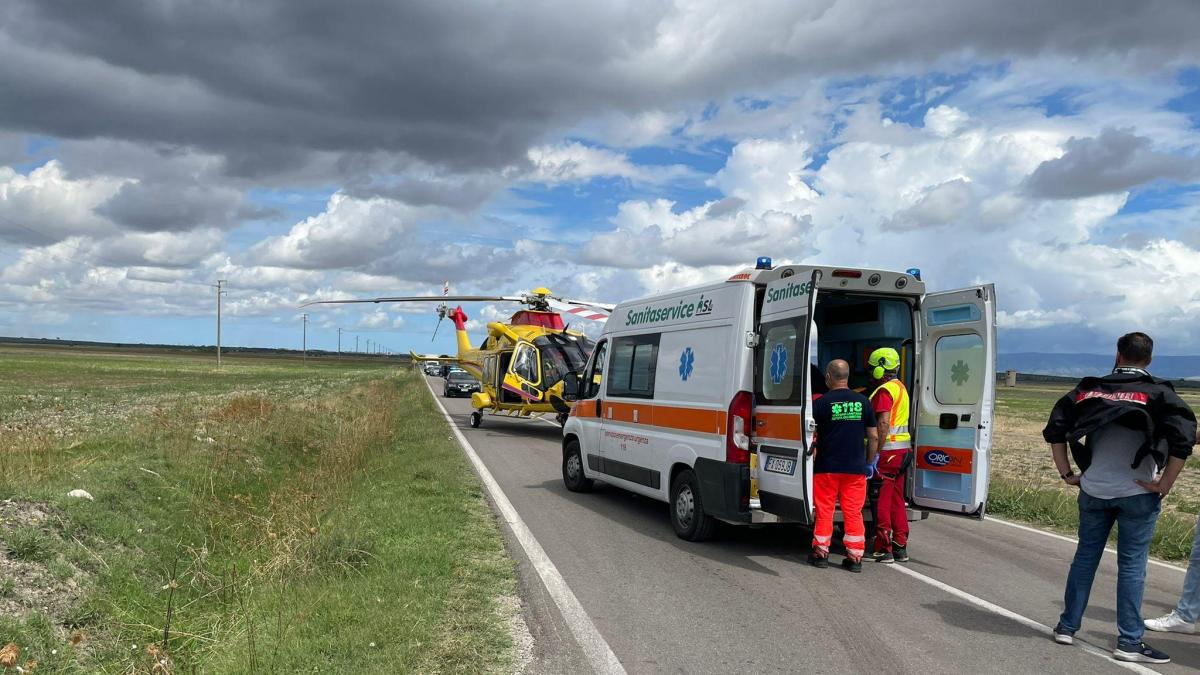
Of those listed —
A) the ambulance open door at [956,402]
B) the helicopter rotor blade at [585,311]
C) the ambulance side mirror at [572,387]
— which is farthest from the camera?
the helicopter rotor blade at [585,311]

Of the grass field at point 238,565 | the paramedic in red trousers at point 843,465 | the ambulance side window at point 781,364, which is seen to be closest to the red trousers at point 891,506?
the paramedic in red trousers at point 843,465

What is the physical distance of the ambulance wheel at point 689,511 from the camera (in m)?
7.97

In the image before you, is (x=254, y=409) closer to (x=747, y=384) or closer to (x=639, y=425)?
(x=639, y=425)

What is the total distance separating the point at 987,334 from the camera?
23.8ft

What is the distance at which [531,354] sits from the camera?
20328 mm

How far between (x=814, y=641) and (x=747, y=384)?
2.70 metres

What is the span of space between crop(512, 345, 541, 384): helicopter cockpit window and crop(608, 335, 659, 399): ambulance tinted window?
1016 cm

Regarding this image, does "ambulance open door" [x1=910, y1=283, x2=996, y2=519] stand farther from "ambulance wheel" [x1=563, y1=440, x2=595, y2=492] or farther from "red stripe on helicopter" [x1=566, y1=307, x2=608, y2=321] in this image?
"red stripe on helicopter" [x1=566, y1=307, x2=608, y2=321]

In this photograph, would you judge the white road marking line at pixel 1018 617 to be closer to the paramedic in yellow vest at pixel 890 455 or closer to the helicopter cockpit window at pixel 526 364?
the paramedic in yellow vest at pixel 890 455

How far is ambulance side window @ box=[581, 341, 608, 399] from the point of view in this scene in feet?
34.5

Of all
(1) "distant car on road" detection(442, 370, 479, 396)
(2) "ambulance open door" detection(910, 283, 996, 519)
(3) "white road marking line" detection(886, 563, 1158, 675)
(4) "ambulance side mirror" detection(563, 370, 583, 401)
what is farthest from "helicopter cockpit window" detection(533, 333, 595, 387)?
(1) "distant car on road" detection(442, 370, 479, 396)

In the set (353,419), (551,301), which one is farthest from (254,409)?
(551,301)

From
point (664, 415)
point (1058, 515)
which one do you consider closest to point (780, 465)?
point (664, 415)

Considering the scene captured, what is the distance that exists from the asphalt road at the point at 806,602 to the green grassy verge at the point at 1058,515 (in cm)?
76
